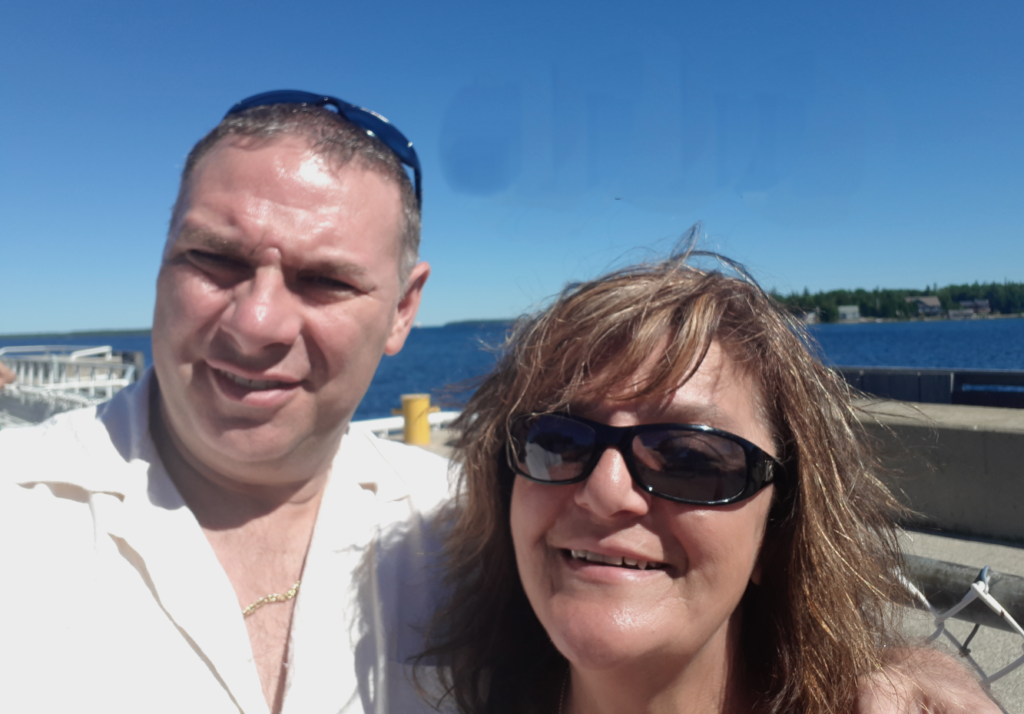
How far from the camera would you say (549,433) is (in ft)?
4.60

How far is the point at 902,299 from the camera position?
3588mm

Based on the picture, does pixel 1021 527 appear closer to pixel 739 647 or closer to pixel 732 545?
pixel 739 647

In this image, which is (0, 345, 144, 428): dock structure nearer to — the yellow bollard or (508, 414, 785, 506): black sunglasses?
the yellow bollard

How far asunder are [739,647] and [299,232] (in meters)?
1.66

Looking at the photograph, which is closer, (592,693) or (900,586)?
(592,693)

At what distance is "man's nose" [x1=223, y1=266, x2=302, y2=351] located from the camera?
1649 millimetres

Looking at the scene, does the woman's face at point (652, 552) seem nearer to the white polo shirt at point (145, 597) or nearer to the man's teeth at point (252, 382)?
the white polo shirt at point (145, 597)

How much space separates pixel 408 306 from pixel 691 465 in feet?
4.28

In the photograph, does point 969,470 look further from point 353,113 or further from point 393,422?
point 393,422

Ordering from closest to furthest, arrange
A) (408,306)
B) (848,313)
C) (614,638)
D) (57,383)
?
(614,638) < (408,306) < (848,313) < (57,383)

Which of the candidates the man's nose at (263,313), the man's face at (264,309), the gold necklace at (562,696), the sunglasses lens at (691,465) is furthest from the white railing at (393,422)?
the sunglasses lens at (691,465)

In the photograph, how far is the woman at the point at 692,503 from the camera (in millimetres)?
1287

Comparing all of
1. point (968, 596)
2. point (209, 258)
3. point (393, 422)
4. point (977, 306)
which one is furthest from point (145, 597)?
point (393, 422)

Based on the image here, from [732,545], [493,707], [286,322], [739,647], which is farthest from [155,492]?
[739,647]
